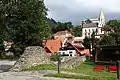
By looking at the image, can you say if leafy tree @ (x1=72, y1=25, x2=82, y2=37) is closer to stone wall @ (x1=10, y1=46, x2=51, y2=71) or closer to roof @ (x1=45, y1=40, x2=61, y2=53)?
roof @ (x1=45, y1=40, x2=61, y2=53)

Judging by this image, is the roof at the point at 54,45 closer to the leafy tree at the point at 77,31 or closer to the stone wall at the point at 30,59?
the stone wall at the point at 30,59

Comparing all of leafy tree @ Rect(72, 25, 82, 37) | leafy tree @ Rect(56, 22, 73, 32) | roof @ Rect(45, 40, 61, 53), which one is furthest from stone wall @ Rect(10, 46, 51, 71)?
leafy tree @ Rect(56, 22, 73, 32)

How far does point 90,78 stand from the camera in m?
16.7

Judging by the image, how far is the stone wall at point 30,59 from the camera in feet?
75.7

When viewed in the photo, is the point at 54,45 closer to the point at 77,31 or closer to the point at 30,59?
the point at 30,59

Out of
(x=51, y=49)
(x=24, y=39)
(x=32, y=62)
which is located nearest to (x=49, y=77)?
(x=32, y=62)

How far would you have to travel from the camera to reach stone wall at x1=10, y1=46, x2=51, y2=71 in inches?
909

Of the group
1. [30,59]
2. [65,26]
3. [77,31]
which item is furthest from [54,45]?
[77,31]

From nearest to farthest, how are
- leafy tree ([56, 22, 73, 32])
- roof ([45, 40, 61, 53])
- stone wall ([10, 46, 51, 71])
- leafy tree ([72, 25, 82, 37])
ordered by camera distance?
stone wall ([10, 46, 51, 71]), roof ([45, 40, 61, 53]), leafy tree ([72, 25, 82, 37]), leafy tree ([56, 22, 73, 32])

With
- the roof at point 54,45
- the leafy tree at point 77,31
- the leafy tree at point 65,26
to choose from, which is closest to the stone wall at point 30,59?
the roof at point 54,45

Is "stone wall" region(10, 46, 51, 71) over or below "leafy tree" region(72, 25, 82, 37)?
below

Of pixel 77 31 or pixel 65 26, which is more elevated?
pixel 65 26

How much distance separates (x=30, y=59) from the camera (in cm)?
2380

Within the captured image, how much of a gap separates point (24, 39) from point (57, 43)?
2668cm
